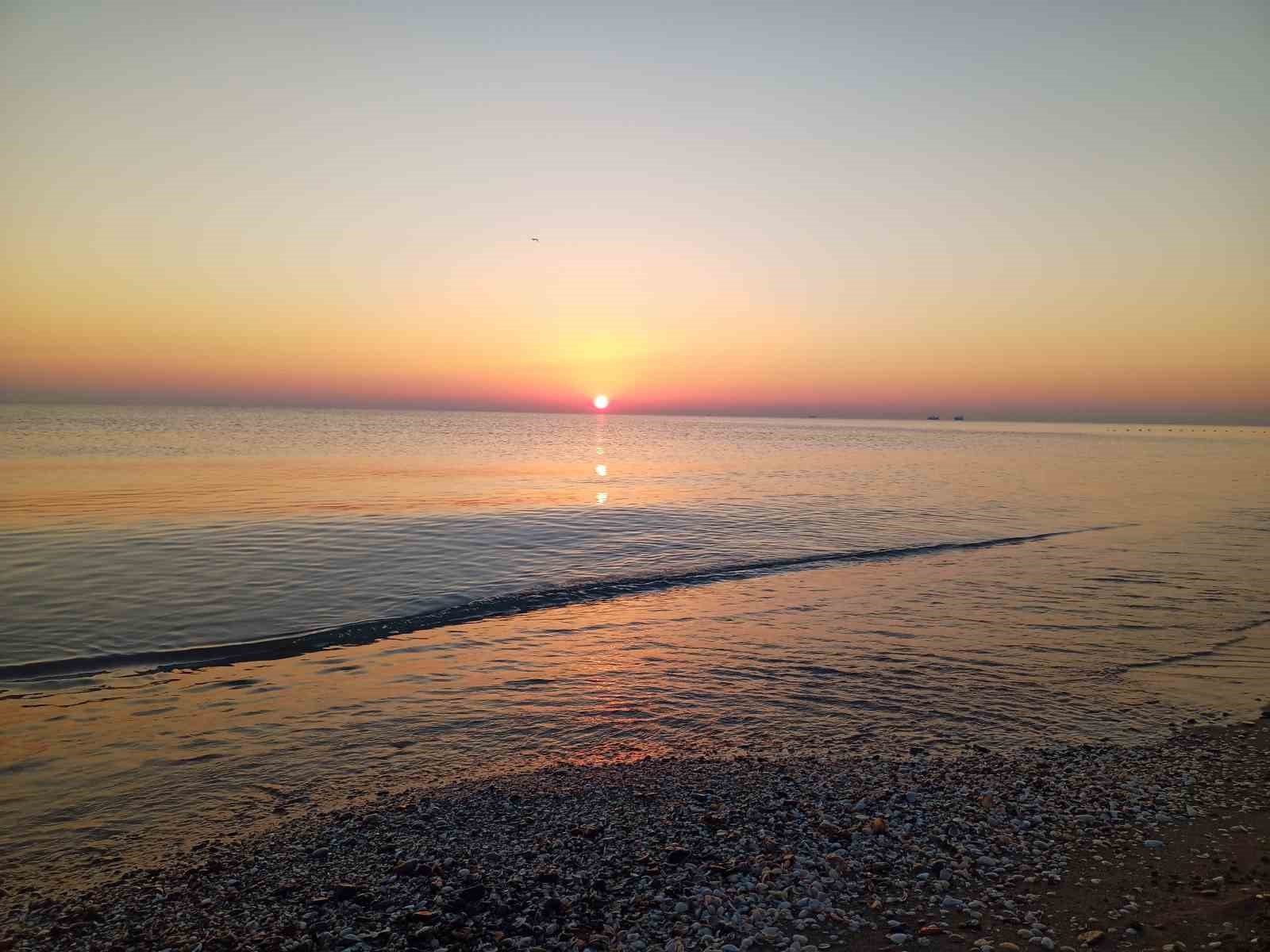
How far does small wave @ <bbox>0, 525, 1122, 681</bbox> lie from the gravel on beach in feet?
30.3

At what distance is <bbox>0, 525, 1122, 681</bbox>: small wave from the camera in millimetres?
15898

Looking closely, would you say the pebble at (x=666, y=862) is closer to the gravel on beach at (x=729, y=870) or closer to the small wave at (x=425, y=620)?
the gravel on beach at (x=729, y=870)

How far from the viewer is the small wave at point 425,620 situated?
52.2ft

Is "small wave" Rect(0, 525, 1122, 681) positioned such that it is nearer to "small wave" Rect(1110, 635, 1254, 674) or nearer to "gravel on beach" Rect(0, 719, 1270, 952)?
"gravel on beach" Rect(0, 719, 1270, 952)

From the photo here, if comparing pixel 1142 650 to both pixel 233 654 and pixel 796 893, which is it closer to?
pixel 796 893

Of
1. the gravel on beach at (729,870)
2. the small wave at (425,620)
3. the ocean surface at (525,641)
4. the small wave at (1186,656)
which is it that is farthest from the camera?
the small wave at (1186,656)

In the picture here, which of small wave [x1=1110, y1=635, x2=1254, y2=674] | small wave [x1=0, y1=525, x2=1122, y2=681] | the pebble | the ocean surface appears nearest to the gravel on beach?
the pebble

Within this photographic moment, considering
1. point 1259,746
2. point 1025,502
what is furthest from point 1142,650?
point 1025,502

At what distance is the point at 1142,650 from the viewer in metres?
17.4

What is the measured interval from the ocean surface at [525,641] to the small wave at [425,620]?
0.39 feet

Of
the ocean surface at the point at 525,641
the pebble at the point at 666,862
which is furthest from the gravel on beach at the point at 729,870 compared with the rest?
the ocean surface at the point at 525,641

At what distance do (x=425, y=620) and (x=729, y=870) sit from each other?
14.2 m

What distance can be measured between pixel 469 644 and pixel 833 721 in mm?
9407

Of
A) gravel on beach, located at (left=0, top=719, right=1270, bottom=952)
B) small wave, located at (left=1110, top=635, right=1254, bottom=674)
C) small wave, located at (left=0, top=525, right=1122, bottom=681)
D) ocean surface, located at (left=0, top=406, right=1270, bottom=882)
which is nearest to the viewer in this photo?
gravel on beach, located at (left=0, top=719, right=1270, bottom=952)
